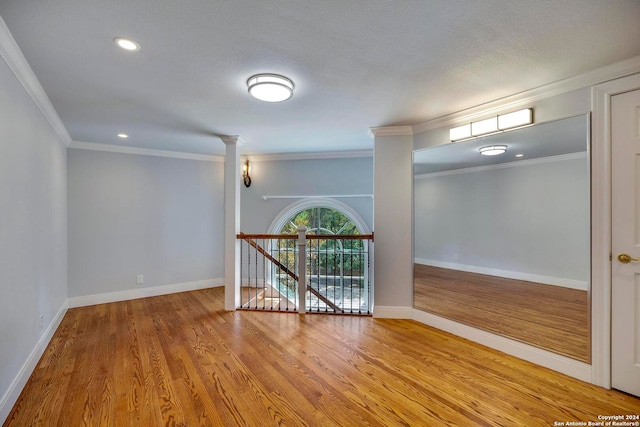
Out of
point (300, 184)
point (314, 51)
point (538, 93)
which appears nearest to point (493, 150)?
point (538, 93)

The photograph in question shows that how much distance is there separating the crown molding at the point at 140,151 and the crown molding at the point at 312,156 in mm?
631

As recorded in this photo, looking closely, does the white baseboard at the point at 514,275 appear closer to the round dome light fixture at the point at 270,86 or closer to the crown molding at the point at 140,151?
the round dome light fixture at the point at 270,86

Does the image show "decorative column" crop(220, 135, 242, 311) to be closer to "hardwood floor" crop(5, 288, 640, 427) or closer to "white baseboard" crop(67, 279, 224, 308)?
"hardwood floor" crop(5, 288, 640, 427)

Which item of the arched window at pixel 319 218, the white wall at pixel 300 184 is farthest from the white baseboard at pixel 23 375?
the arched window at pixel 319 218

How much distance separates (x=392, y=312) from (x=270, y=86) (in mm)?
2810

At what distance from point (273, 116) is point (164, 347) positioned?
8.35ft

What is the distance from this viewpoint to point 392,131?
3.42 meters

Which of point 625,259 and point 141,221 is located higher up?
point 141,221

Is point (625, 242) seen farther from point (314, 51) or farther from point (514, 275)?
point (314, 51)

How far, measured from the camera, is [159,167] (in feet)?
15.1

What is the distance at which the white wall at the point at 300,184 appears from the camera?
15.9ft

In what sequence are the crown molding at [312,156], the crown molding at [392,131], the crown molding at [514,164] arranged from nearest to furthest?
1. the crown molding at [514,164]
2. the crown molding at [392,131]
3. the crown molding at [312,156]

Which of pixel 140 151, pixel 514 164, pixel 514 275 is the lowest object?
pixel 514 275

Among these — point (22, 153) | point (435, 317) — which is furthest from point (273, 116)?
point (435, 317)
